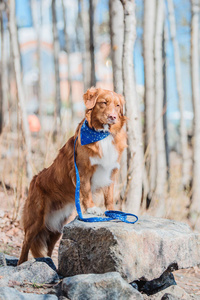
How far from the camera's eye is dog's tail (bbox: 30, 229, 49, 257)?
3.91 meters

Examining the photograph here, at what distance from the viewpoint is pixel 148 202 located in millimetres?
6574

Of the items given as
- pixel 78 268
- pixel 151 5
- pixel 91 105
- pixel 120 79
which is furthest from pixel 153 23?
pixel 78 268

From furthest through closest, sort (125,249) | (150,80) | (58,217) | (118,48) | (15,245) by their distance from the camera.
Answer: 1. (150,80)
2. (118,48)
3. (15,245)
4. (58,217)
5. (125,249)

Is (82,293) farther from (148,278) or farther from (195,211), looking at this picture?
(195,211)

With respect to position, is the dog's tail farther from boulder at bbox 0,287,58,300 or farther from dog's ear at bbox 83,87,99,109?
dog's ear at bbox 83,87,99,109

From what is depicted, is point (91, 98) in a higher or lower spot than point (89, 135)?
higher

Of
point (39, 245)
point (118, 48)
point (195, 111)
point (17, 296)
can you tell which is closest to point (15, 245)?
point (39, 245)

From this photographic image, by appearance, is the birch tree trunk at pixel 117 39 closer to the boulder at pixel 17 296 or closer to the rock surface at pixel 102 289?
the rock surface at pixel 102 289

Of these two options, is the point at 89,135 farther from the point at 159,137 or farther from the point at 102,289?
the point at 159,137

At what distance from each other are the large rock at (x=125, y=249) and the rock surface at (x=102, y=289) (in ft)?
0.58

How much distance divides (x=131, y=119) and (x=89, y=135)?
1.61 metres

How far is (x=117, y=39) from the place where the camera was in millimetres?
5344

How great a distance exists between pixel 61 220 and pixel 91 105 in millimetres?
1311

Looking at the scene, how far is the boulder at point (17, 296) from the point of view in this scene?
255 cm
